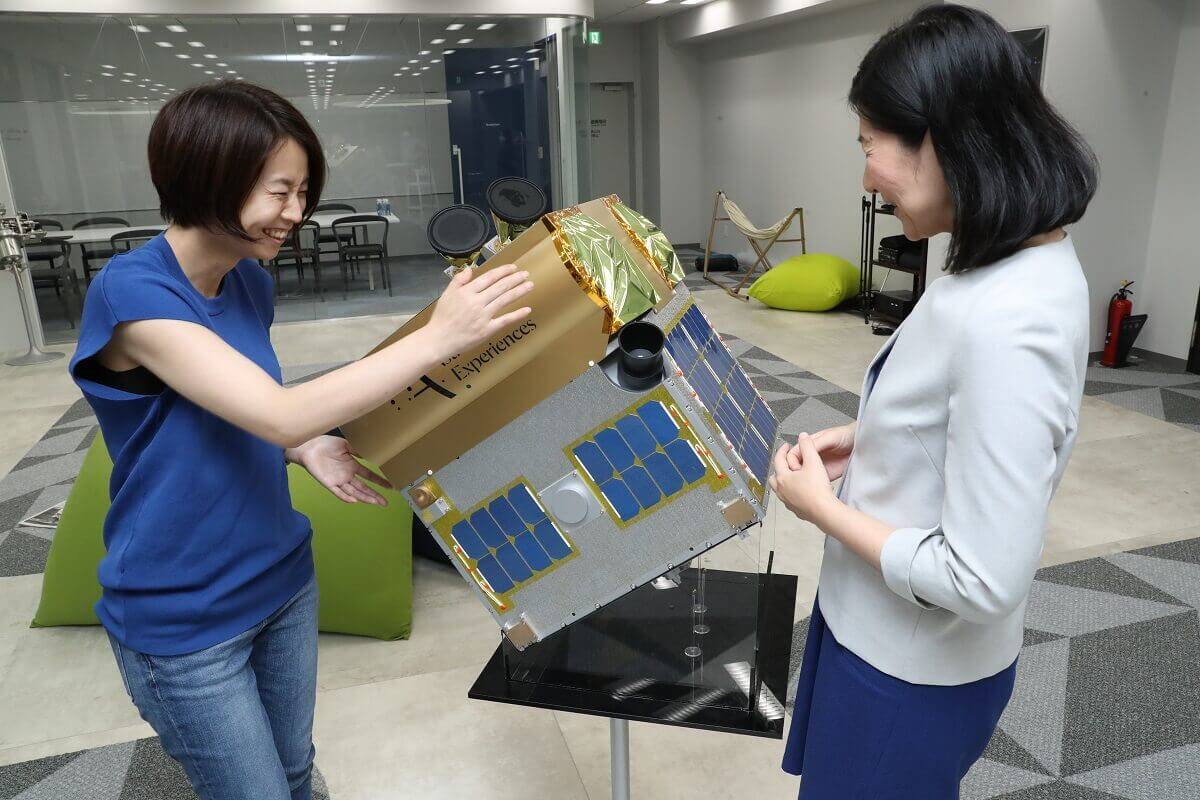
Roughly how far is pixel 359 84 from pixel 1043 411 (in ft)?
24.5

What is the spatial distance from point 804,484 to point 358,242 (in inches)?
287

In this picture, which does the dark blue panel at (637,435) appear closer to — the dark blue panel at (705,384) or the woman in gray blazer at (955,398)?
the dark blue panel at (705,384)

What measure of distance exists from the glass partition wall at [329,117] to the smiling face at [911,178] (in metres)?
6.29

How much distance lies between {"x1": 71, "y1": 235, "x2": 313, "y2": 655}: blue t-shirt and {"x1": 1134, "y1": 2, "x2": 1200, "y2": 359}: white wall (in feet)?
18.6

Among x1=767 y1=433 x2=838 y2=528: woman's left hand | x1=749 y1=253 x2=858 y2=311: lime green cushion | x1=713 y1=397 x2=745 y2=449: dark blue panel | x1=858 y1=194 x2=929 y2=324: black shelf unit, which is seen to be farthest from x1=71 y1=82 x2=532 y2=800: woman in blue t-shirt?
x1=749 y1=253 x2=858 y2=311: lime green cushion

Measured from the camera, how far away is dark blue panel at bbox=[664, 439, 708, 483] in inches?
36.3

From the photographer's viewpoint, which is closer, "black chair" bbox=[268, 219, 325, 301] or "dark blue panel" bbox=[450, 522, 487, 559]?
"dark blue panel" bbox=[450, 522, 487, 559]

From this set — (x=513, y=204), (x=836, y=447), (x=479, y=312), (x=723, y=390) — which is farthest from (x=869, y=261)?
(x=479, y=312)

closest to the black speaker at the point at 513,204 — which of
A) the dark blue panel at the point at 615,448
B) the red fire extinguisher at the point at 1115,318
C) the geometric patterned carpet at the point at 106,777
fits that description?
the dark blue panel at the point at 615,448

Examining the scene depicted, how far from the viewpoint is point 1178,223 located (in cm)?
521

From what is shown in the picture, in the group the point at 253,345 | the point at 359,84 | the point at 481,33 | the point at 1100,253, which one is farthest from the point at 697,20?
the point at 253,345

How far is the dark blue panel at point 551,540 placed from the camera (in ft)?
3.28

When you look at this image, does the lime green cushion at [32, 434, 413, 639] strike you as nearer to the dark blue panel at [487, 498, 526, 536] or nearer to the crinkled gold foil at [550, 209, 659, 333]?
the dark blue panel at [487, 498, 526, 536]

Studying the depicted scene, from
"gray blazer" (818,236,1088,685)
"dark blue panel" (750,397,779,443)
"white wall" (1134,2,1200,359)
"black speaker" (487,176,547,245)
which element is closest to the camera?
"gray blazer" (818,236,1088,685)
